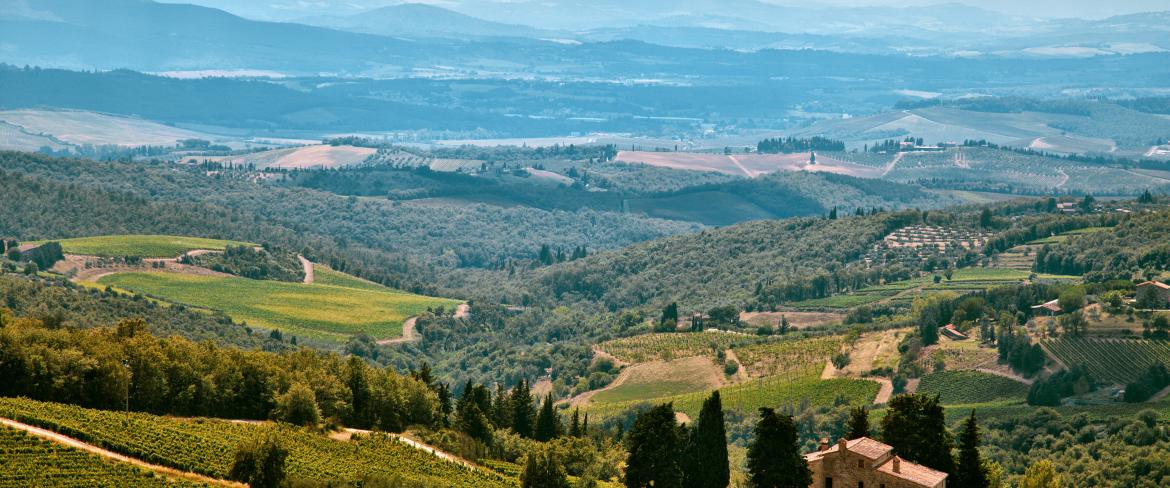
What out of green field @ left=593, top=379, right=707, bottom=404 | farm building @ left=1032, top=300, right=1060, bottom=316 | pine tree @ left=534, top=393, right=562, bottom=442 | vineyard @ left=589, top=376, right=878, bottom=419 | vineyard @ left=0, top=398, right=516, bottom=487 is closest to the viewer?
vineyard @ left=0, top=398, right=516, bottom=487

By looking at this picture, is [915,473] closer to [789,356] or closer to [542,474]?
[542,474]

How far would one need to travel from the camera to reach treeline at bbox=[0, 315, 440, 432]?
8756 centimetres

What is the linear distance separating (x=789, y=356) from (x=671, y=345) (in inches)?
802

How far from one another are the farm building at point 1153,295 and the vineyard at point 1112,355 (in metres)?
9.41

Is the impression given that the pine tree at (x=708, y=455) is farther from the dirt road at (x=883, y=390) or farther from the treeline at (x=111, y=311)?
the treeline at (x=111, y=311)

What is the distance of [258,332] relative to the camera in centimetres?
19038

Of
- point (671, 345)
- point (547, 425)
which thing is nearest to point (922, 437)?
point (547, 425)

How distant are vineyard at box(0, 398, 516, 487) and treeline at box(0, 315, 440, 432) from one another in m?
3.70

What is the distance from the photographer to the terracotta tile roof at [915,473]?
73.9 meters

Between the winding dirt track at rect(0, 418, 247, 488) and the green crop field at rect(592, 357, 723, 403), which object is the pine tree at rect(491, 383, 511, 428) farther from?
the green crop field at rect(592, 357, 723, 403)

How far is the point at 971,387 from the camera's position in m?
142

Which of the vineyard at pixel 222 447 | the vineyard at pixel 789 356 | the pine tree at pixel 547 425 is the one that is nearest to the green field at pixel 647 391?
the vineyard at pixel 789 356

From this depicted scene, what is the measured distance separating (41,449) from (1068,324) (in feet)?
331

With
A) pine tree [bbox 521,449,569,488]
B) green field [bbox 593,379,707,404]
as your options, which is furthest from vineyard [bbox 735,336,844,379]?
pine tree [bbox 521,449,569,488]
